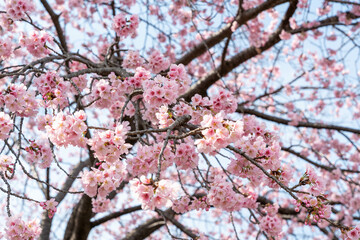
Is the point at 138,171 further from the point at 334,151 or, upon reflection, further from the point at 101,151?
the point at 334,151

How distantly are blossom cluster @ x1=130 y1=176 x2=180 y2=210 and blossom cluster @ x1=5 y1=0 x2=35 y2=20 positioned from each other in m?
2.25

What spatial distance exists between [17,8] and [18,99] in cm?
122

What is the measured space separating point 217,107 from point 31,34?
67.7 inches

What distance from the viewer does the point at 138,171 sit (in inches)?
74.9

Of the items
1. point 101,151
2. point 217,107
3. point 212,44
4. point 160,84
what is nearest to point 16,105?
point 101,151

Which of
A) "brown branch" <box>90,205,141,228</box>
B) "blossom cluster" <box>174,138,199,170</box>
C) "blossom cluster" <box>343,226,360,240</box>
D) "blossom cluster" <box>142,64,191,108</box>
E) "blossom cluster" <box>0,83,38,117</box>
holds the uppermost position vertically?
"brown branch" <box>90,205,141,228</box>

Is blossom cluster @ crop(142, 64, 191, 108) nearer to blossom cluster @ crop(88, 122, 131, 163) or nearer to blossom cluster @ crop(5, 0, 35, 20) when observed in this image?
blossom cluster @ crop(88, 122, 131, 163)

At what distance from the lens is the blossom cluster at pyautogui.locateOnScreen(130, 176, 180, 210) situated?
1.36 meters

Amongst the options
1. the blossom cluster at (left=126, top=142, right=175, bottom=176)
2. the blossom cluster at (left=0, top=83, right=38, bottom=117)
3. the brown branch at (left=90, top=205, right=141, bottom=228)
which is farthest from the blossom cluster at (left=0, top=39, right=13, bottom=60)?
the brown branch at (left=90, top=205, right=141, bottom=228)

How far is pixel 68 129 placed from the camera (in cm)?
163

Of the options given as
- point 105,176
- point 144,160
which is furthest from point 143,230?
point 105,176

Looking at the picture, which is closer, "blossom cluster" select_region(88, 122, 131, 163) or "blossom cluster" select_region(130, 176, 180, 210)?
"blossom cluster" select_region(130, 176, 180, 210)

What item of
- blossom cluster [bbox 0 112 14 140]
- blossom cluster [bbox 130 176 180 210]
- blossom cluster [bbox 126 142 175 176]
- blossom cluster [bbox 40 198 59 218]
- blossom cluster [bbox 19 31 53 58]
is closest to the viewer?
blossom cluster [bbox 130 176 180 210]

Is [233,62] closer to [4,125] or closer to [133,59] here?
[133,59]
